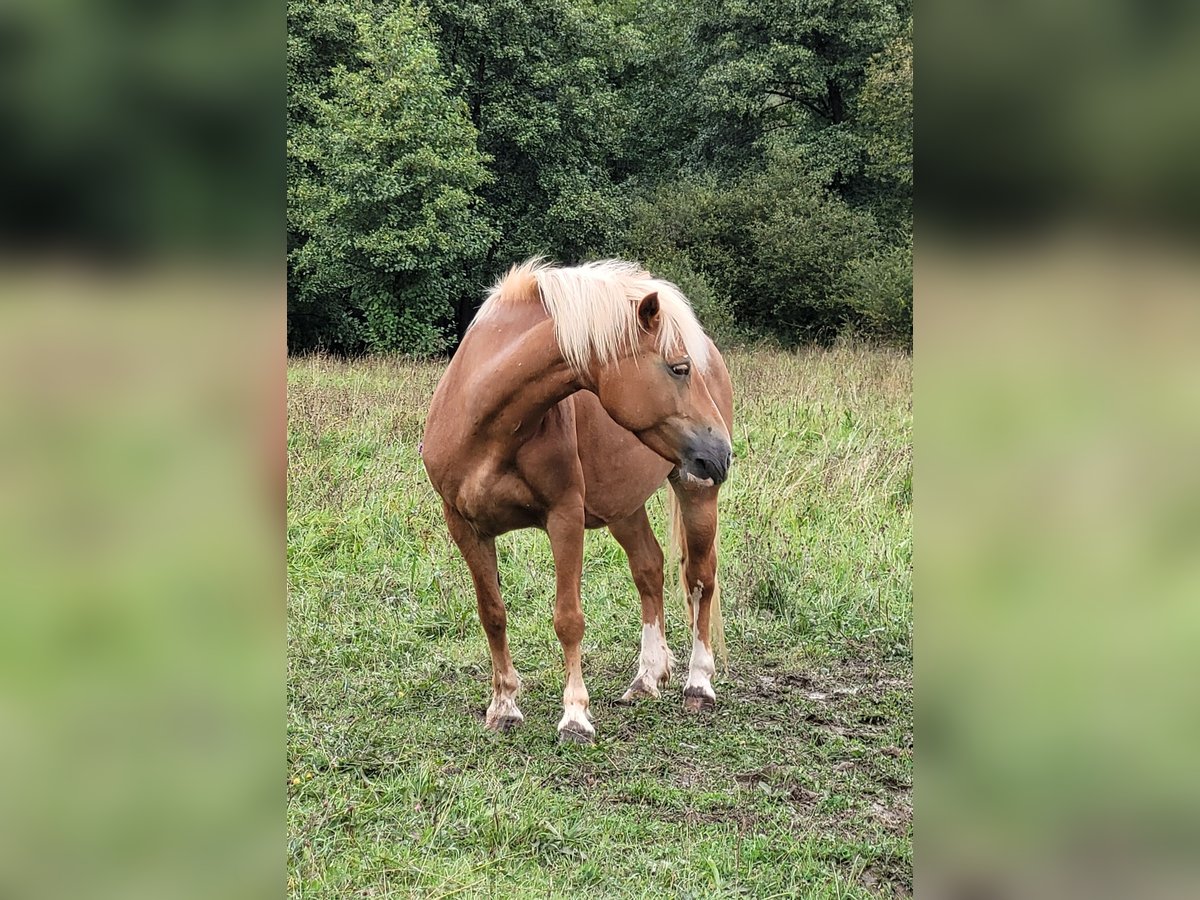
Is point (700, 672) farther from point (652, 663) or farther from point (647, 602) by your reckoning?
point (647, 602)

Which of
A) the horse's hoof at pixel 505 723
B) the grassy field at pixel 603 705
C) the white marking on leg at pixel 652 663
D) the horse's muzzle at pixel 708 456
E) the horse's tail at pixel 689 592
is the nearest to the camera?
the grassy field at pixel 603 705

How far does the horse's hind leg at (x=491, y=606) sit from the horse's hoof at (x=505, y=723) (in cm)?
3

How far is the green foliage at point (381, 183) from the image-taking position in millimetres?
20391

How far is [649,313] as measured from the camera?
3.67m

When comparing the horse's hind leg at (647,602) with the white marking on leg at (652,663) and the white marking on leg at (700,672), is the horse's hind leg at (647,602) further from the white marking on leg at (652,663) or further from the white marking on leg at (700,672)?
the white marking on leg at (700,672)

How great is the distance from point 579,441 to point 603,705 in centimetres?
131

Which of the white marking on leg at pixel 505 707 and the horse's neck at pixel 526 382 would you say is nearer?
the horse's neck at pixel 526 382

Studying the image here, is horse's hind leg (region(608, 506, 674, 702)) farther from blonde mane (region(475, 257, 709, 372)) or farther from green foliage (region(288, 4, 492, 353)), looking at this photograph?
green foliage (region(288, 4, 492, 353))
